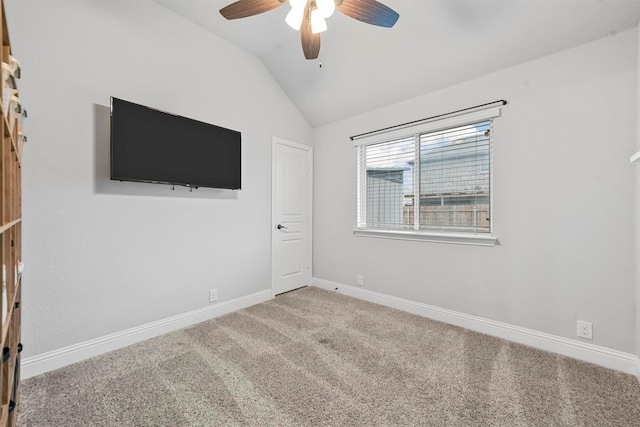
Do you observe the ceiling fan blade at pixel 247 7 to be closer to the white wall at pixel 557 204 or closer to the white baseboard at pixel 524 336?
the white wall at pixel 557 204

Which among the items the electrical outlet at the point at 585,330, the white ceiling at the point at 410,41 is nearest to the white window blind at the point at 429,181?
the white ceiling at the point at 410,41

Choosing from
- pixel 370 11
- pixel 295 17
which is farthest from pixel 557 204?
pixel 295 17

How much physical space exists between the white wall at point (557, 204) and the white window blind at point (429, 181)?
19 centimetres

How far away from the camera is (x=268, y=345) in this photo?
2398 mm

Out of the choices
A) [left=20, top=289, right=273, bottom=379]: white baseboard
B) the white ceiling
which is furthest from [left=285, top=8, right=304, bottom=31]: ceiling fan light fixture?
[left=20, top=289, right=273, bottom=379]: white baseboard

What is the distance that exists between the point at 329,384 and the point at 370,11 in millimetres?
2433

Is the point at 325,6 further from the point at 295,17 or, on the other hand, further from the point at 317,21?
the point at 295,17

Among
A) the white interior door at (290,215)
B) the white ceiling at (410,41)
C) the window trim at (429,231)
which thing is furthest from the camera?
the white interior door at (290,215)

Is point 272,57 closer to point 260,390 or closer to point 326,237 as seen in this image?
point 326,237

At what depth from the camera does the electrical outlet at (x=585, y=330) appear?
2.16 meters

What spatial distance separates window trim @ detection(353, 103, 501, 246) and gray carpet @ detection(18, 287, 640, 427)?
0.90 metres

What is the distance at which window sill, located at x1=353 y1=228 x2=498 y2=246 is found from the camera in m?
2.66

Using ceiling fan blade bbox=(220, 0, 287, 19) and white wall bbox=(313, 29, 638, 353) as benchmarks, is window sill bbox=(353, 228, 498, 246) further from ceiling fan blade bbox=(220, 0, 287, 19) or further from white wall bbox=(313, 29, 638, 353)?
ceiling fan blade bbox=(220, 0, 287, 19)

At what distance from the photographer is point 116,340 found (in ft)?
7.61
